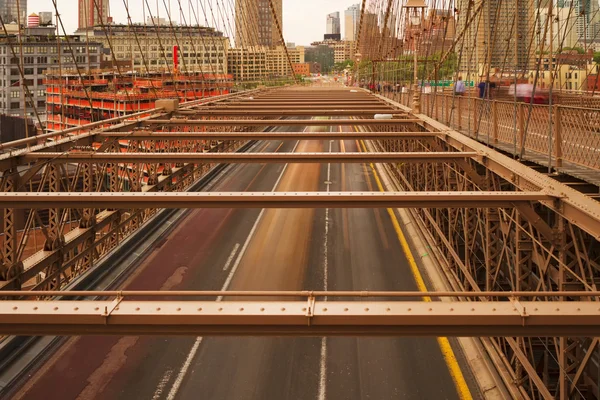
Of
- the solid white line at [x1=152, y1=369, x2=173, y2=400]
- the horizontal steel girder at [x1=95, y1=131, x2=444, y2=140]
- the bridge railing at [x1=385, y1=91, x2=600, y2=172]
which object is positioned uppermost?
the bridge railing at [x1=385, y1=91, x2=600, y2=172]

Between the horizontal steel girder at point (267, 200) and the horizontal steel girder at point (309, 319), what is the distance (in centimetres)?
409

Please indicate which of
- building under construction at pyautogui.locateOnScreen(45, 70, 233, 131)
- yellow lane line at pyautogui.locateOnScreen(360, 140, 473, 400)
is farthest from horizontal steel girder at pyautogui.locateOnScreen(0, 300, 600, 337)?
building under construction at pyautogui.locateOnScreen(45, 70, 233, 131)

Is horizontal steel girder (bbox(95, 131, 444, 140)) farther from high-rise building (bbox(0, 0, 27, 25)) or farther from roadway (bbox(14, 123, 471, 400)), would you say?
high-rise building (bbox(0, 0, 27, 25))

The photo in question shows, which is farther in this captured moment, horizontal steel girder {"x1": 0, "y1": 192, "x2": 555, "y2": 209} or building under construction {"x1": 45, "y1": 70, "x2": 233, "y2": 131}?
building under construction {"x1": 45, "y1": 70, "x2": 233, "y2": 131}

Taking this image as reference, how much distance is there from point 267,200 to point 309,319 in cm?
447

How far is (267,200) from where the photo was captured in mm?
9328

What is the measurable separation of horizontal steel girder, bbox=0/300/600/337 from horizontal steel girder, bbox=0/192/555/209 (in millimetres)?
4086

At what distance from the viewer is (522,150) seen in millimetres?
11711

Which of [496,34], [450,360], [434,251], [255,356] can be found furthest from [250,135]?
[496,34]

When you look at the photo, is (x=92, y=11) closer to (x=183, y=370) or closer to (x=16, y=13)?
(x=183, y=370)

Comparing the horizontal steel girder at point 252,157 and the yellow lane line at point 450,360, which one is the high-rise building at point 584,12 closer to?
the horizontal steel girder at point 252,157

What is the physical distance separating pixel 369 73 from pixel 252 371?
8843 centimetres

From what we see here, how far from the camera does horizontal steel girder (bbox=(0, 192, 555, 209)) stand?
916 centimetres

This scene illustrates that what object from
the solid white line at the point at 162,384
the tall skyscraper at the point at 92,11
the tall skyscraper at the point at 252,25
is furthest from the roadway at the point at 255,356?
the tall skyscraper at the point at 252,25
